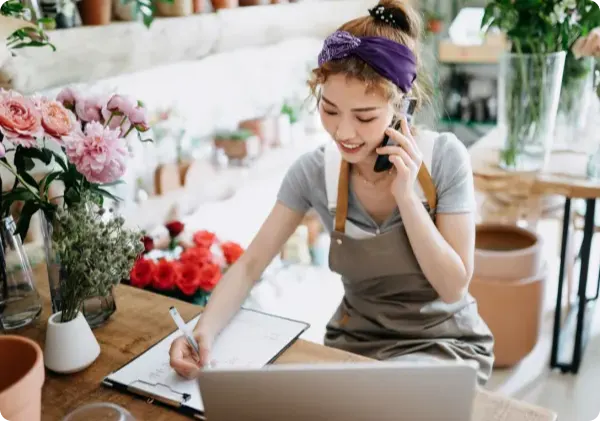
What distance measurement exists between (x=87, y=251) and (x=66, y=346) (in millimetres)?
191

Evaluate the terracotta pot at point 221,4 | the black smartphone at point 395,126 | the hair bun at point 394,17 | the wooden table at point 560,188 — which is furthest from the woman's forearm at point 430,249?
the terracotta pot at point 221,4

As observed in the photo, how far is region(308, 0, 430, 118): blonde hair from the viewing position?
122 centimetres

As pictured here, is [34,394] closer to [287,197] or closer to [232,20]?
[287,197]

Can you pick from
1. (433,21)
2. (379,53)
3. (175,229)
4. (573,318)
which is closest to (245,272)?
(379,53)

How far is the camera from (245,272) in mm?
1382

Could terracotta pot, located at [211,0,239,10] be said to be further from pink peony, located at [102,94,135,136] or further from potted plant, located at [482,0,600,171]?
pink peony, located at [102,94,135,136]

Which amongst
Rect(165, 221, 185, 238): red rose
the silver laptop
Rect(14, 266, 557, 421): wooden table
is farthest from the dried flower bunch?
Rect(165, 221, 185, 238): red rose

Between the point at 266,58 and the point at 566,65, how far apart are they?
1.57 meters

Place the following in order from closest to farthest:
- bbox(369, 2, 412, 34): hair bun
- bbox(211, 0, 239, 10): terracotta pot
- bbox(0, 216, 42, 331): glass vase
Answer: bbox(0, 216, 42, 331): glass vase
bbox(369, 2, 412, 34): hair bun
bbox(211, 0, 239, 10): terracotta pot

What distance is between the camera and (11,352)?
0.87 m

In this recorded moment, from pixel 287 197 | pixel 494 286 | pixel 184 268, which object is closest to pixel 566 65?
pixel 494 286

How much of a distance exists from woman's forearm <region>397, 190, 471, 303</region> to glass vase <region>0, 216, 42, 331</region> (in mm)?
787

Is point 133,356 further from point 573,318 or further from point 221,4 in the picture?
point 573,318

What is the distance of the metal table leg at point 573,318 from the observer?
2184mm
